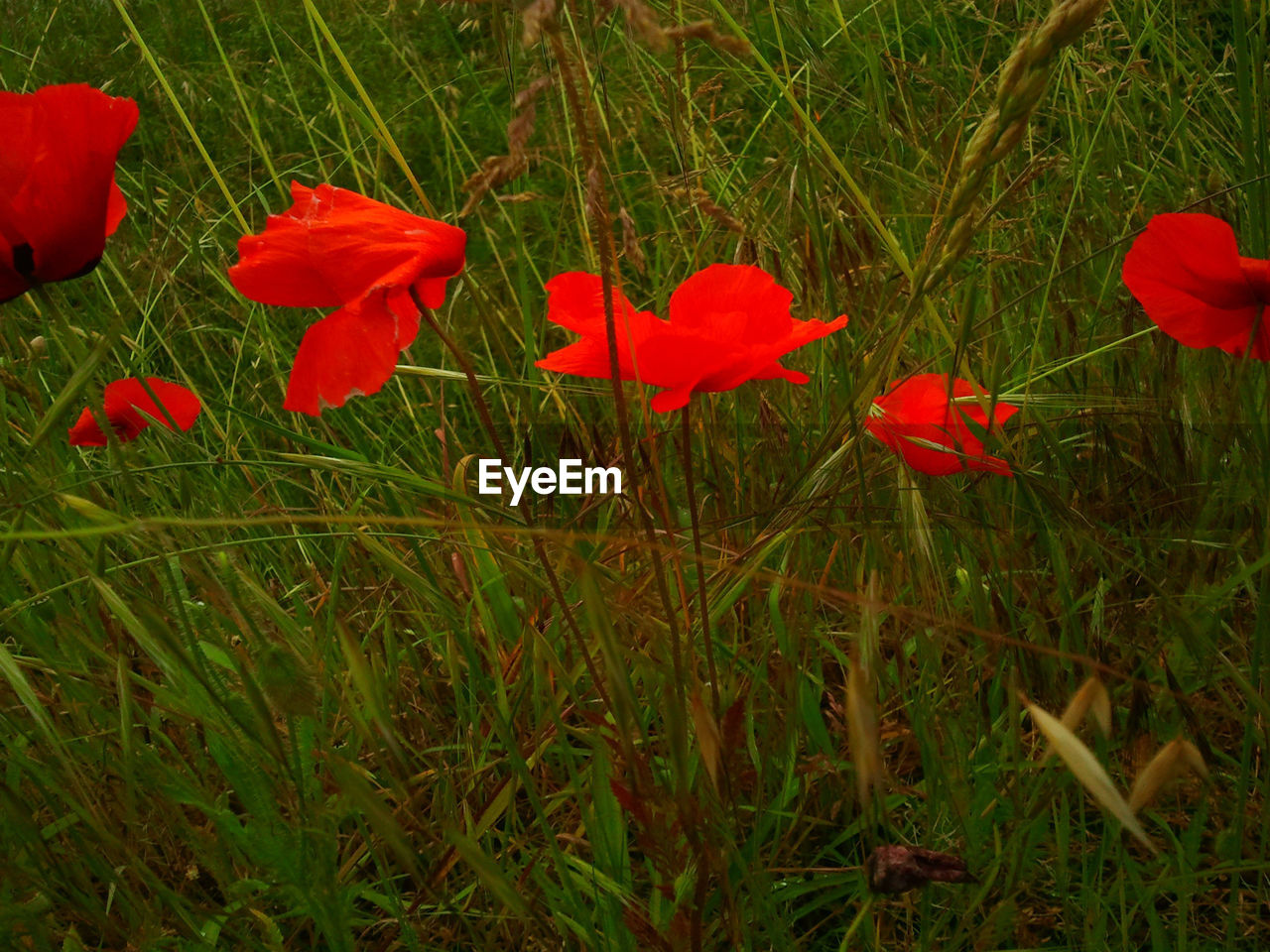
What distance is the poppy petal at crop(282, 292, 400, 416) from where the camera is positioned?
0.62m

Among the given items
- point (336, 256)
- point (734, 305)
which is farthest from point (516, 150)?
point (734, 305)

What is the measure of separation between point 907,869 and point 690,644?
16 centimetres

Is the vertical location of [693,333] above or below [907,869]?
above

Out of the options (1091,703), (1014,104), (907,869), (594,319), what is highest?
(1014,104)

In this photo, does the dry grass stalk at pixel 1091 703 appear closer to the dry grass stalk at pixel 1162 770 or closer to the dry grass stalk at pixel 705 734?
the dry grass stalk at pixel 1162 770

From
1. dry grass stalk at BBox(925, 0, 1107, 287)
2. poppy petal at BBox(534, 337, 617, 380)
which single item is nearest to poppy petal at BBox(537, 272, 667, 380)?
poppy petal at BBox(534, 337, 617, 380)

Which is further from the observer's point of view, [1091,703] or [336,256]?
[336,256]

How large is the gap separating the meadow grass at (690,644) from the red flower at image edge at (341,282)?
0.13ft

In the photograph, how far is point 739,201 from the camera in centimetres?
127

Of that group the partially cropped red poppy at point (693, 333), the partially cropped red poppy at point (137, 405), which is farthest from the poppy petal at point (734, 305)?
the partially cropped red poppy at point (137, 405)

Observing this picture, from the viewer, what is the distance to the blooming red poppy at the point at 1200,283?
0.71 metres

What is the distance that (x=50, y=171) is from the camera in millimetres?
625

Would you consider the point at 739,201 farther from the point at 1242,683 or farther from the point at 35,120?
the point at 1242,683

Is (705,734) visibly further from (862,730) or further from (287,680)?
(287,680)
